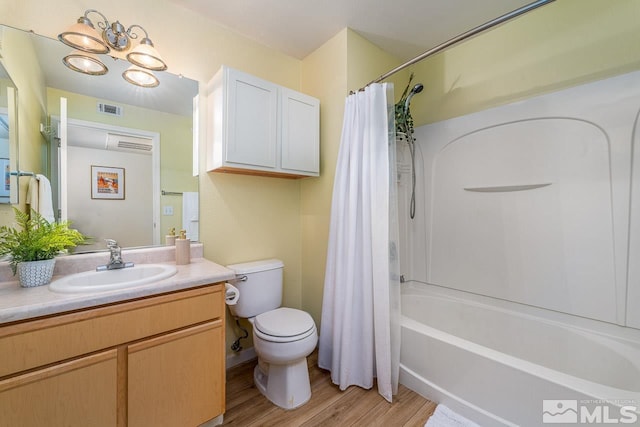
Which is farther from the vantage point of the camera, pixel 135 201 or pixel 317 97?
pixel 317 97

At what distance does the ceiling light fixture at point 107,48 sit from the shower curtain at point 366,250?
1.25 metres

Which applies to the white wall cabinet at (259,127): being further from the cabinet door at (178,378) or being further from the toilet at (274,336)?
the cabinet door at (178,378)

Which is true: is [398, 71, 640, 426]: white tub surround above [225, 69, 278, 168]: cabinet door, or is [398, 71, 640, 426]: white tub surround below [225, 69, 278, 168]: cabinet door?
below

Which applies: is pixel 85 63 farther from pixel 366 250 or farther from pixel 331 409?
pixel 331 409

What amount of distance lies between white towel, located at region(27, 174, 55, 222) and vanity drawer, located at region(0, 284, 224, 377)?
0.68m

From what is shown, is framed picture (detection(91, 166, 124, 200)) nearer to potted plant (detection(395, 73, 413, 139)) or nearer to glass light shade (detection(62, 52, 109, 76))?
glass light shade (detection(62, 52, 109, 76))

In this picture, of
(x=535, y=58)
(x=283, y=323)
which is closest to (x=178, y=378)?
(x=283, y=323)

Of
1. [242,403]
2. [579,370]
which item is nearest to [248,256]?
[242,403]

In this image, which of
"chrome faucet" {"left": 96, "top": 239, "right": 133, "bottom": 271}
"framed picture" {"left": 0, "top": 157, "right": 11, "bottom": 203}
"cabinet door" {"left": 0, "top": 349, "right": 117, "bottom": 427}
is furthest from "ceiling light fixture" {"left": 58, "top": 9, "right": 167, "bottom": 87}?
"cabinet door" {"left": 0, "top": 349, "right": 117, "bottom": 427}

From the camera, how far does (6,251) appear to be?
1058 mm

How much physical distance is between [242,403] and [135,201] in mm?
1395

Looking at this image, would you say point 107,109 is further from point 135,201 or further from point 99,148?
point 135,201

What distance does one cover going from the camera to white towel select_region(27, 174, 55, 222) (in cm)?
123

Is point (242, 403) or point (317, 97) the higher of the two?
point (317, 97)
